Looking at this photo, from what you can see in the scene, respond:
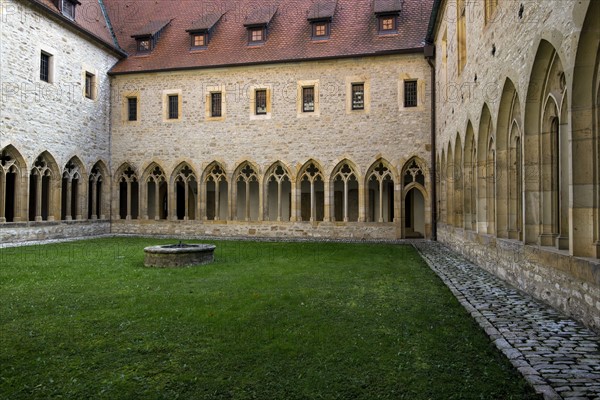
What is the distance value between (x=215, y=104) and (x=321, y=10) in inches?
216

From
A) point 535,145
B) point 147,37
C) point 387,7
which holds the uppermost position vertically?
point 387,7

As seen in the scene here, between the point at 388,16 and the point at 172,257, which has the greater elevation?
the point at 388,16

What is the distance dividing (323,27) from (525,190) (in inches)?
508

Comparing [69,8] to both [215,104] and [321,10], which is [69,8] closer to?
[215,104]

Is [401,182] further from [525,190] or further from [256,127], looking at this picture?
[525,190]

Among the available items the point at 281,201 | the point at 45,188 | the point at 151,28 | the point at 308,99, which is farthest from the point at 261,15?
the point at 45,188

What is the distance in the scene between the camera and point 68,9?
1638cm

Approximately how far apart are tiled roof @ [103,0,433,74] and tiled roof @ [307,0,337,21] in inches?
11.8

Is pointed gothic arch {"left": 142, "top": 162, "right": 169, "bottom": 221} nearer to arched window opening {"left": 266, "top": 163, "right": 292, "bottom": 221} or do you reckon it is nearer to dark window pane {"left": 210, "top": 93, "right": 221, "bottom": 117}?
dark window pane {"left": 210, "top": 93, "right": 221, "bottom": 117}

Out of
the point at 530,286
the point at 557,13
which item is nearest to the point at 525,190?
the point at 530,286

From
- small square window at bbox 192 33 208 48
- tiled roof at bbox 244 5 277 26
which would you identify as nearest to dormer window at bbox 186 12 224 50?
small square window at bbox 192 33 208 48

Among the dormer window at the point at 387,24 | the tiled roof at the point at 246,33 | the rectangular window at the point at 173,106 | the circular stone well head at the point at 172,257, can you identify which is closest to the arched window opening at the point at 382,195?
the tiled roof at the point at 246,33

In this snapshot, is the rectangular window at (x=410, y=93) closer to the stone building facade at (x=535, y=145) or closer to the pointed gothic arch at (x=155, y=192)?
the stone building facade at (x=535, y=145)

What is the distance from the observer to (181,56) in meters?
18.2
